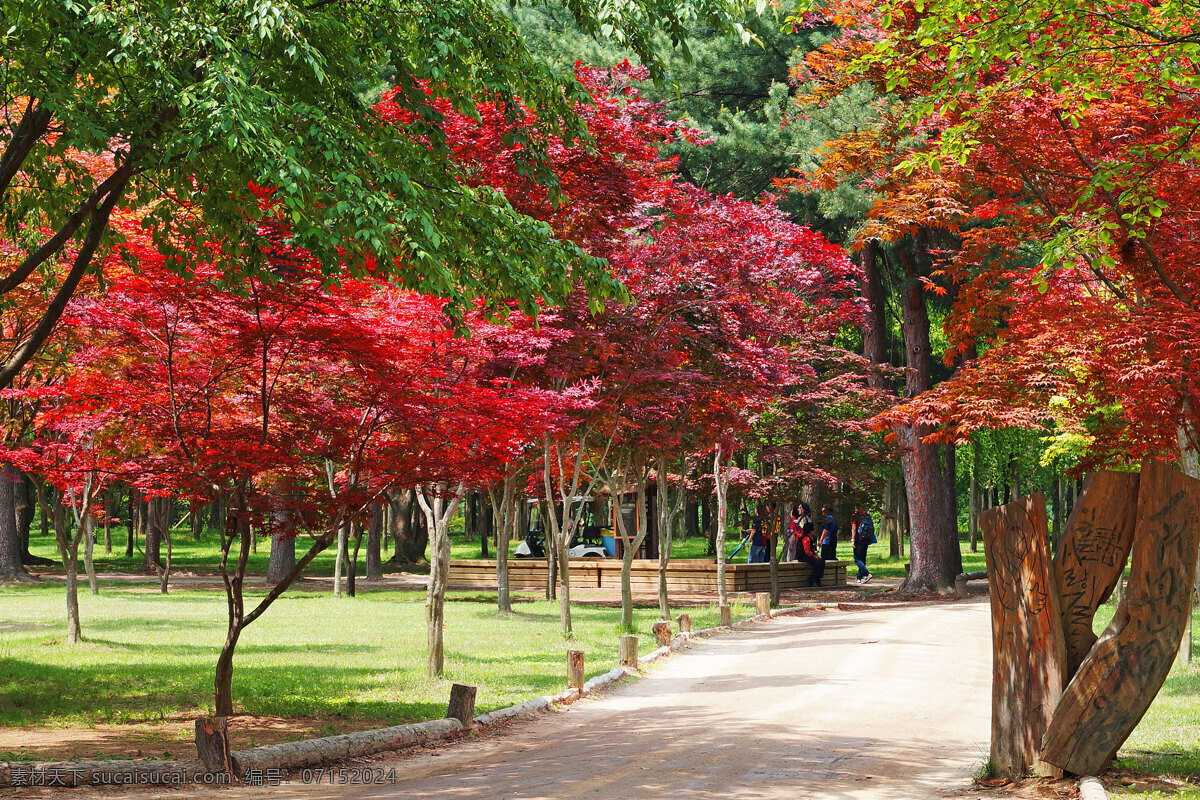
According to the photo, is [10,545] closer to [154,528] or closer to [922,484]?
[154,528]

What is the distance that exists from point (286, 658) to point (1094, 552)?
9822mm

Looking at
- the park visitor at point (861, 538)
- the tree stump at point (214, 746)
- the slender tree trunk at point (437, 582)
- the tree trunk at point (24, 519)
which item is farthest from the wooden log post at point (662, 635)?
the tree trunk at point (24, 519)

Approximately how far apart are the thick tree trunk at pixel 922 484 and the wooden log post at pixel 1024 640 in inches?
666

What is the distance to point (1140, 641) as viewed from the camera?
259 inches

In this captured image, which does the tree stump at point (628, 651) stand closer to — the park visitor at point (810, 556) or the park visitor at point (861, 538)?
the park visitor at point (810, 556)

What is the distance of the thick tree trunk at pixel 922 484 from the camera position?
23.8 m

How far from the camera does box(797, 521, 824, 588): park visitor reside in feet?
87.9

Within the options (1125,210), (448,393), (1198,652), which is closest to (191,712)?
(448,393)

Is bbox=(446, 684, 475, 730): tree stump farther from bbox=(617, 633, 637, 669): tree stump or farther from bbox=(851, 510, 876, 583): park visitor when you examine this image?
bbox=(851, 510, 876, 583): park visitor

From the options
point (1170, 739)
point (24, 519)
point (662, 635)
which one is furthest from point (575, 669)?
point (24, 519)

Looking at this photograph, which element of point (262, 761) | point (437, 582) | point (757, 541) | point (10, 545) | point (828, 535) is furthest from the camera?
point (757, 541)

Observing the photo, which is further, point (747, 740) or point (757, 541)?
point (757, 541)

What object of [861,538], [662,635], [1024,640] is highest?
[861,538]

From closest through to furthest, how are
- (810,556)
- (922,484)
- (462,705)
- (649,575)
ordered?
(462,705) → (922,484) → (649,575) → (810,556)
